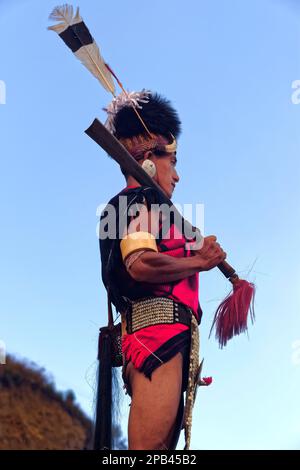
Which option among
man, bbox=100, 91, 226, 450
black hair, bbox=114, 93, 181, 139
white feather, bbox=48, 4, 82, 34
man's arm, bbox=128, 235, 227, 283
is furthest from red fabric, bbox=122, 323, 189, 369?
white feather, bbox=48, 4, 82, 34

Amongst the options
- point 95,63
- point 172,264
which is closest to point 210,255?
point 172,264

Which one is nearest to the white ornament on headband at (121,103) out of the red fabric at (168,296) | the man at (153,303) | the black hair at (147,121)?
the black hair at (147,121)

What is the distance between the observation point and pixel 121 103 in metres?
6.15

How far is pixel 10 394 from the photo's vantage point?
6984mm

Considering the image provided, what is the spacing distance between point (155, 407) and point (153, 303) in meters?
0.66

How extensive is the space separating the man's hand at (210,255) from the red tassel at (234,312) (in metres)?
0.44

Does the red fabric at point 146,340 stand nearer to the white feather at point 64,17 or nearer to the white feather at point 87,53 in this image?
the white feather at point 87,53

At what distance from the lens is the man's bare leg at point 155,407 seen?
497 cm

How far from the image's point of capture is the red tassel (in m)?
5.73

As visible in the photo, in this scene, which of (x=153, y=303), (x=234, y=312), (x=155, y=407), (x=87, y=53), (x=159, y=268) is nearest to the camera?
(x=155, y=407)

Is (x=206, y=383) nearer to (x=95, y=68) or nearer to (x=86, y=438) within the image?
(x=86, y=438)

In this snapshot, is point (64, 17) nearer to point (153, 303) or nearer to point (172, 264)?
point (172, 264)
